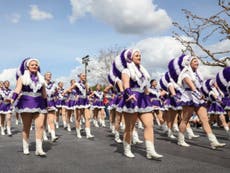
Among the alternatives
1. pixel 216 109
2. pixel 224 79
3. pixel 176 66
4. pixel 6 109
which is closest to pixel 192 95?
pixel 176 66

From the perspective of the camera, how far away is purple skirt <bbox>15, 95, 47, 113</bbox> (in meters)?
7.97

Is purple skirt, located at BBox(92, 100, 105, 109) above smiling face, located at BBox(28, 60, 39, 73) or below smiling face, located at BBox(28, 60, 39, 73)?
below

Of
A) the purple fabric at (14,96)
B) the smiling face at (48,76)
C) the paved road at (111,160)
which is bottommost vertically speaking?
the paved road at (111,160)

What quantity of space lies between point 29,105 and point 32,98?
0.17 m

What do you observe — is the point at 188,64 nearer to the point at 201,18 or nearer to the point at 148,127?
the point at 148,127

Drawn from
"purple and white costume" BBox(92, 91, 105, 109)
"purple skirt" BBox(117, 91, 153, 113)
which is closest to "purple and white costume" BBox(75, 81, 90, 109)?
"purple skirt" BBox(117, 91, 153, 113)

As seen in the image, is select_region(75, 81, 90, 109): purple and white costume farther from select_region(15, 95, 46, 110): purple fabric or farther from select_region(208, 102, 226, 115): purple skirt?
select_region(208, 102, 226, 115): purple skirt

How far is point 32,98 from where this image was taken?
26.4ft

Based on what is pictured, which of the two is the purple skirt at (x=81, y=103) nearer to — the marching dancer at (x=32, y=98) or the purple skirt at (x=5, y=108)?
the marching dancer at (x=32, y=98)

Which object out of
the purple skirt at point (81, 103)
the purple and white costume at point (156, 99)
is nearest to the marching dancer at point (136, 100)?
the purple skirt at point (81, 103)

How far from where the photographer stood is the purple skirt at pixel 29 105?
7969 millimetres

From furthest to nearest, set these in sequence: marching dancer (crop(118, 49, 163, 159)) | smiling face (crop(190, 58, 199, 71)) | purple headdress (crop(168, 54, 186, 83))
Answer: purple headdress (crop(168, 54, 186, 83)) → smiling face (crop(190, 58, 199, 71)) → marching dancer (crop(118, 49, 163, 159))

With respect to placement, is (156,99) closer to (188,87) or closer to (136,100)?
(188,87)

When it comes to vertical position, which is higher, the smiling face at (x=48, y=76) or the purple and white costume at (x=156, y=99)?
the smiling face at (x=48, y=76)
